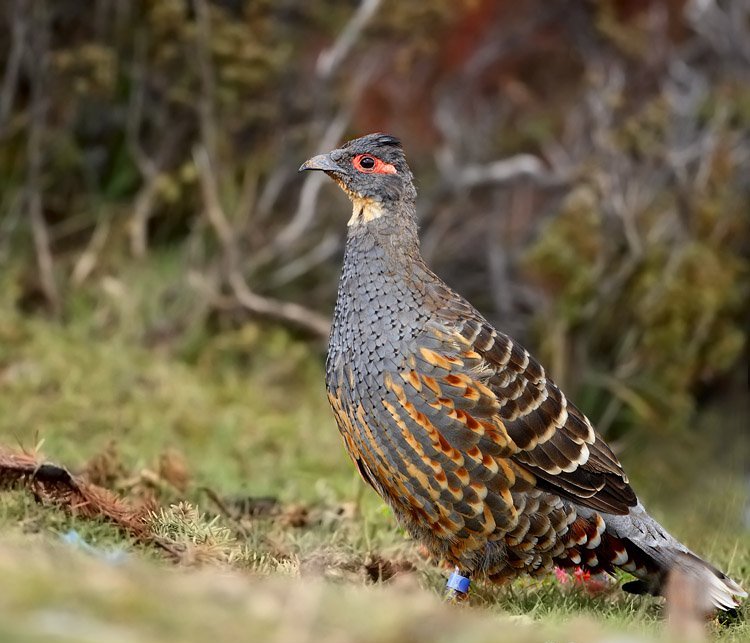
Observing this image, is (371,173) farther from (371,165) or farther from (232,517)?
(232,517)

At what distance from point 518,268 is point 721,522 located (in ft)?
13.3

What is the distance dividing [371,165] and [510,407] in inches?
47.8

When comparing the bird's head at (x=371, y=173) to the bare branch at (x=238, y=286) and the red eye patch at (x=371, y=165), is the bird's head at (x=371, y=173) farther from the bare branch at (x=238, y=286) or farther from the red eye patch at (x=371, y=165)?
the bare branch at (x=238, y=286)

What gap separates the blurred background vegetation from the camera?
28.7ft

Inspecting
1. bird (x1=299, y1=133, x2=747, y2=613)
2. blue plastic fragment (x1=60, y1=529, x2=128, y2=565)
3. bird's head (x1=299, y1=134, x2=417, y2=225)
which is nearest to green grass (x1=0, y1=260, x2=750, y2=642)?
blue plastic fragment (x1=60, y1=529, x2=128, y2=565)

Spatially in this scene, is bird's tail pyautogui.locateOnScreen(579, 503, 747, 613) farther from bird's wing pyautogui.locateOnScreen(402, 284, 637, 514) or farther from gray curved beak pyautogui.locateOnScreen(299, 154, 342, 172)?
gray curved beak pyautogui.locateOnScreen(299, 154, 342, 172)

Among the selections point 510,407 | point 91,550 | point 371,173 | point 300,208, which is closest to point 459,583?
point 510,407

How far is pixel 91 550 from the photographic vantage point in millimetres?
3697

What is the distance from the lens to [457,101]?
12461mm

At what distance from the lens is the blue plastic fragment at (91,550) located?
11.4 ft

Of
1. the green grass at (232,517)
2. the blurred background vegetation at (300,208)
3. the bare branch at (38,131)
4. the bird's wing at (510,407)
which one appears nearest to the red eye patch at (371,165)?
the bird's wing at (510,407)

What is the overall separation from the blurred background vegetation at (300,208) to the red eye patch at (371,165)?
3705 mm

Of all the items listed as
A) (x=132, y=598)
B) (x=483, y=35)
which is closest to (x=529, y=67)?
(x=483, y=35)

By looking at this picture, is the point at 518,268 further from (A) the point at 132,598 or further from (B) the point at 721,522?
(A) the point at 132,598
